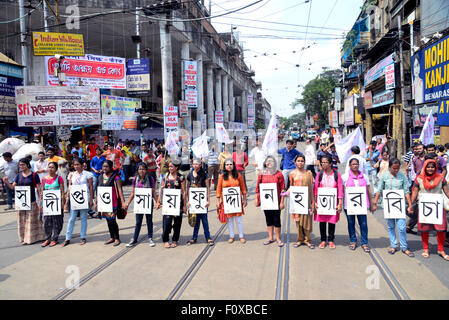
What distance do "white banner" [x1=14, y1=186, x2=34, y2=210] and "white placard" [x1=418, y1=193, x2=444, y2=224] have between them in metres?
7.16

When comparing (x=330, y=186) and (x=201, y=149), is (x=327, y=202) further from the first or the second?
(x=201, y=149)

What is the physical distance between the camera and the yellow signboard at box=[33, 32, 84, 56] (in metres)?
15.9

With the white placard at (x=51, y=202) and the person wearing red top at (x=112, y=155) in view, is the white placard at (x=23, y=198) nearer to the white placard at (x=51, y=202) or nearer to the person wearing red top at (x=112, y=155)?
the white placard at (x=51, y=202)

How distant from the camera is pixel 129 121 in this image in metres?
19.6

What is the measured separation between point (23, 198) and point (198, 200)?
3.52 meters

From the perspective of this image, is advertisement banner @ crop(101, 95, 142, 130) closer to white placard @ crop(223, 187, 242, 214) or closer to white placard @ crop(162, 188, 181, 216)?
white placard @ crop(162, 188, 181, 216)

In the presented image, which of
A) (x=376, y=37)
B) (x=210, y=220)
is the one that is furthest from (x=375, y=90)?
(x=210, y=220)

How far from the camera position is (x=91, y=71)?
18.8 metres

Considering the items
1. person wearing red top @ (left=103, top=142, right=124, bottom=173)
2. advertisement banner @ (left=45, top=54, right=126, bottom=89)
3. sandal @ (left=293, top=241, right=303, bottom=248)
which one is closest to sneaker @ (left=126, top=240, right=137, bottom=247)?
sandal @ (left=293, top=241, right=303, bottom=248)

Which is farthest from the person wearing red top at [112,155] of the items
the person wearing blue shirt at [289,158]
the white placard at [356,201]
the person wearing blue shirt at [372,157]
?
the person wearing blue shirt at [372,157]

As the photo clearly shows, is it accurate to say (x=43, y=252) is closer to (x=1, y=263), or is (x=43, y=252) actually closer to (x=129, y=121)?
(x=1, y=263)

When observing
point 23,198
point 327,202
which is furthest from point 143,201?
point 327,202

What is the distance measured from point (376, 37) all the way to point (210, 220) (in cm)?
2745

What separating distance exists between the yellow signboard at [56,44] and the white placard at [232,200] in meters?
14.0
